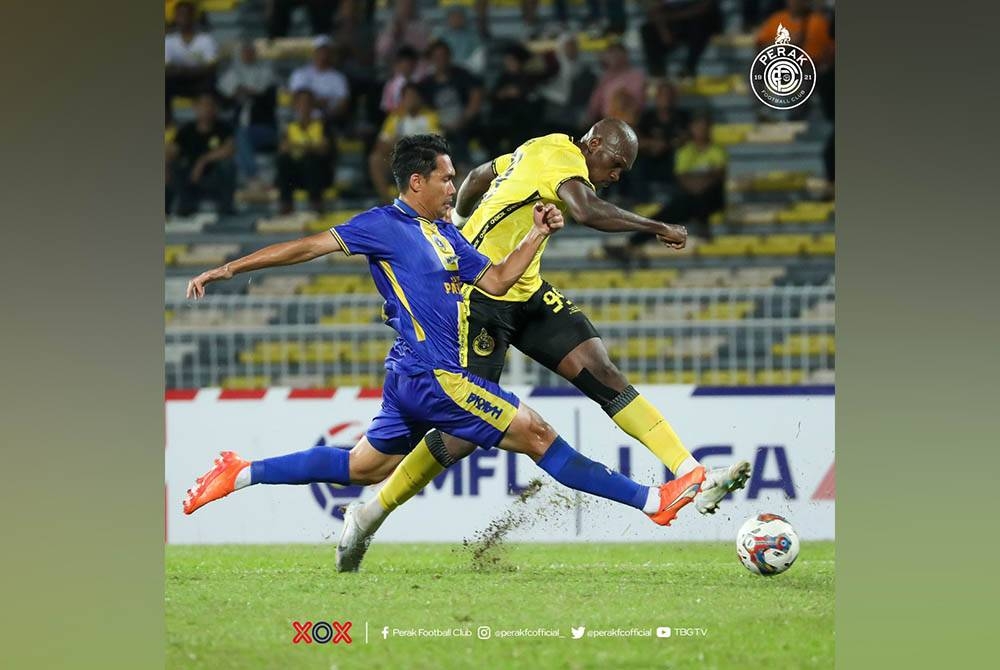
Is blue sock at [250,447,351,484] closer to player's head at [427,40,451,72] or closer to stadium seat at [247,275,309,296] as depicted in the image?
stadium seat at [247,275,309,296]

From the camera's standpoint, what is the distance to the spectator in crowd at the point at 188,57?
8000mm

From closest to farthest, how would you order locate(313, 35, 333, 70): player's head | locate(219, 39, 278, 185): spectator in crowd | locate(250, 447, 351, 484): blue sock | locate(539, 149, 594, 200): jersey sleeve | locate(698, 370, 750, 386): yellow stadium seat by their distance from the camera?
locate(250, 447, 351, 484): blue sock < locate(539, 149, 594, 200): jersey sleeve < locate(698, 370, 750, 386): yellow stadium seat < locate(219, 39, 278, 185): spectator in crowd < locate(313, 35, 333, 70): player's head

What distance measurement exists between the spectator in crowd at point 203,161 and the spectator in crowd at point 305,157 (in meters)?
0.39

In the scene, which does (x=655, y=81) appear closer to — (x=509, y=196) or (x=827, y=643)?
(x=509, y=196)

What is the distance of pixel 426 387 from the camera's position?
596cm

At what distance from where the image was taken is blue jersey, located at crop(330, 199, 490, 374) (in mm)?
6027

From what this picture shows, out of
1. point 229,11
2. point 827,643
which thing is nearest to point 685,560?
point 827,643

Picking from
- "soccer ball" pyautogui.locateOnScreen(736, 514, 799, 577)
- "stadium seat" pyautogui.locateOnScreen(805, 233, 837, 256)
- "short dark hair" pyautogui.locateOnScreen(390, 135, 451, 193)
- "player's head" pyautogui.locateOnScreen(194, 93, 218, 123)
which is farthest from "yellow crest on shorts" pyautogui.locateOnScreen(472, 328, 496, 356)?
"stadium seat" pyautogui.locateOnScreen(805, 233, 837, 256)

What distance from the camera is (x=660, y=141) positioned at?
902 centimetres

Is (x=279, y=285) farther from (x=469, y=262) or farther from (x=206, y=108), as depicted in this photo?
(x=469, y=262)

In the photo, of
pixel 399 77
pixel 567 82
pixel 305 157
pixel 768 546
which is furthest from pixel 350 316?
pixel 768 546

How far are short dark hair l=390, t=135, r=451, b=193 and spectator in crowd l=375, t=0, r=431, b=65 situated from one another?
10.1 ft

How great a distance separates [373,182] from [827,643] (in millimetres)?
4551

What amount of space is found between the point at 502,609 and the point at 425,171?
6.82 feet
